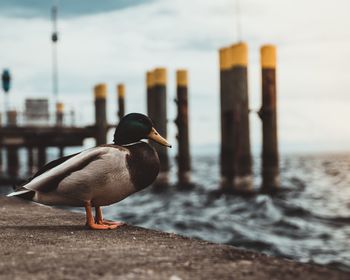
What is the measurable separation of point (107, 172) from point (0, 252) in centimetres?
106

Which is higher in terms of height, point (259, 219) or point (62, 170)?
point (62, 170)

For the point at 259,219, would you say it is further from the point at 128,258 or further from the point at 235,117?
the point at 128,258

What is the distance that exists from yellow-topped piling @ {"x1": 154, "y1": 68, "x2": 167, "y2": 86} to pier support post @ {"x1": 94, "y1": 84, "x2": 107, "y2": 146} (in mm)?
4596

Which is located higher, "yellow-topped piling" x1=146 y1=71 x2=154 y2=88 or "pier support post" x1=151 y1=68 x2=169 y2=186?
"yellow-topped piling" x1=146 y1=71 x2=154 y2=88

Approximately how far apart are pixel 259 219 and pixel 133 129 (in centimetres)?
880

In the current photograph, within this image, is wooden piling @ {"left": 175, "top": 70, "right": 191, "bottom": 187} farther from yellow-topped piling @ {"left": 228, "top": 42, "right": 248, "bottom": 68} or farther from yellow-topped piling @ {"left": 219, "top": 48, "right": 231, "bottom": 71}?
yellow-topped piling @ {"left": 228, "top": 42, "right": 248, "bottom": 68}

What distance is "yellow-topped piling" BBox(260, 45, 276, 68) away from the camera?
51.0ft

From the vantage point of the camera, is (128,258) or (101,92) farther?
(101,92)

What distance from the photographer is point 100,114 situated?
23469mm

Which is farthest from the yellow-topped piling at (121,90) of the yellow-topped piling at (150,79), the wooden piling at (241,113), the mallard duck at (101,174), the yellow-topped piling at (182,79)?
the mallard duck at (101,174)

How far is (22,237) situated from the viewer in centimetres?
476

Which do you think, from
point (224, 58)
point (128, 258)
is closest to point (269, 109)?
point (224, 58)

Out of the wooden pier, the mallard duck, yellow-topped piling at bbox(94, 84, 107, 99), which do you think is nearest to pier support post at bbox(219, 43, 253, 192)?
the wooden pier

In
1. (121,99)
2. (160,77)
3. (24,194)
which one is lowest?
(24,194)
